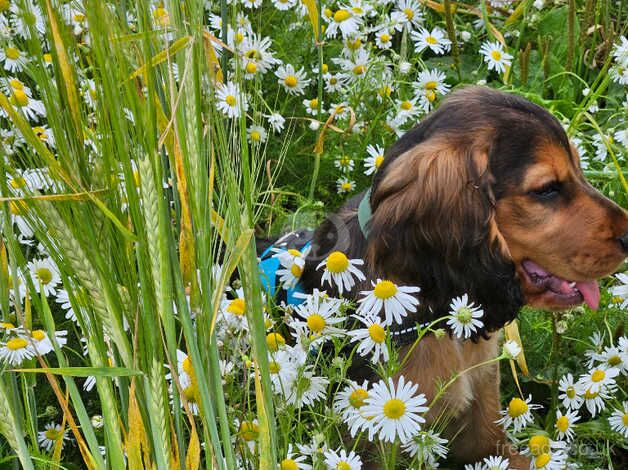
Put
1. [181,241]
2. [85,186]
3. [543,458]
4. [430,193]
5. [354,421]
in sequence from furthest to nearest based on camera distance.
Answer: [430,193] → [543,458] → [354,421] → [181,241] → [85,186]

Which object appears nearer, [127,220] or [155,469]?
[127,220]

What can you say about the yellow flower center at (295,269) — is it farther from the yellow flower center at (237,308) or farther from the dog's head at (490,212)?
the dog's head at (490,212)

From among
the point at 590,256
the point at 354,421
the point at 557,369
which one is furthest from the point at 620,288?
the point at 354,421

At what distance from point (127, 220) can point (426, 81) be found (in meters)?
2.60

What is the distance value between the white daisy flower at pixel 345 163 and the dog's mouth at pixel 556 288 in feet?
4.08

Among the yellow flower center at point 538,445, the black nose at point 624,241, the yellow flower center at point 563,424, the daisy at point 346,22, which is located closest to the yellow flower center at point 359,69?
the daisy at point 346,22

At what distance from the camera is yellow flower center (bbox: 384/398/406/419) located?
1.82 metres

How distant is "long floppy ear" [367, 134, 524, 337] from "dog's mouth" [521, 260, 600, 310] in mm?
109

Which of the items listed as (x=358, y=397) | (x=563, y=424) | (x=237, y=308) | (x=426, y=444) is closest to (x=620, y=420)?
(x=563, y=424)

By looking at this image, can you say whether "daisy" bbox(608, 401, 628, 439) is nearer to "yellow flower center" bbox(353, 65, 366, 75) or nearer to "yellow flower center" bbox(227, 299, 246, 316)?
"yellow flower center" bbox(227, 299, 246, 316)

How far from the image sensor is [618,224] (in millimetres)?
2701

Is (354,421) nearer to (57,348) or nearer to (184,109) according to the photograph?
(57,348)

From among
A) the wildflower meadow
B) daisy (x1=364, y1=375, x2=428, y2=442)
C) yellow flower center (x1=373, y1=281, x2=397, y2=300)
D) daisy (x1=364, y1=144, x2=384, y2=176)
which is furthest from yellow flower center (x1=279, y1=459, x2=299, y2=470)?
daisy (x1=364, y1=144, x2=384, y2=176)

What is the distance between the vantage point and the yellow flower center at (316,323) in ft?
6.35
